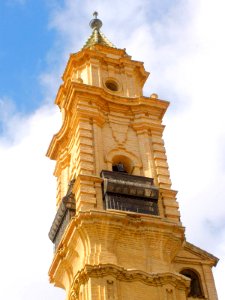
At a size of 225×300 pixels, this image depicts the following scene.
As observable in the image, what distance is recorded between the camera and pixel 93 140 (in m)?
27.1

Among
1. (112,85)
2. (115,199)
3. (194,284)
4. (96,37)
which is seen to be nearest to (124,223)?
(115,199)

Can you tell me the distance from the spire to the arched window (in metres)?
14.6

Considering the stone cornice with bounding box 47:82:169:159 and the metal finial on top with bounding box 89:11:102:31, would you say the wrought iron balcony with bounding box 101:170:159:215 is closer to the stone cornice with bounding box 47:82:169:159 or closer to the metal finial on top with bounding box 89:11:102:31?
the stone cornice with bounding box 47:82:169:159

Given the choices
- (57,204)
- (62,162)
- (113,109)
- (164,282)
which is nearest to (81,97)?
(113,109)

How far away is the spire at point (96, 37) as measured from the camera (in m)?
34.2

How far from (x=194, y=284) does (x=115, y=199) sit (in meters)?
5.16

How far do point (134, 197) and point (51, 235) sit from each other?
4.77 metres

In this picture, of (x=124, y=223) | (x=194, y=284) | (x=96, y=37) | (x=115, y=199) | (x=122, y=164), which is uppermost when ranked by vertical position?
(x=96, y=37)

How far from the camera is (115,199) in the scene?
2448cm

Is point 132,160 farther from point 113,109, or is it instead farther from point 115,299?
point 115,299

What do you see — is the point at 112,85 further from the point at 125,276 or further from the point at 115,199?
the point at 125,276

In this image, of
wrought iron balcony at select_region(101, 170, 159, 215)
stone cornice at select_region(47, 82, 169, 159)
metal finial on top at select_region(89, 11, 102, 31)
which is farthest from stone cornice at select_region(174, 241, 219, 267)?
metal finial on top at select_region(89, 11, 102, 31)

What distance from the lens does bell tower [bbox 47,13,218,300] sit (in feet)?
73.4

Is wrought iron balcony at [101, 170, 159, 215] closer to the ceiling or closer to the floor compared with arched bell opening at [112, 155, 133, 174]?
closer to the floor
